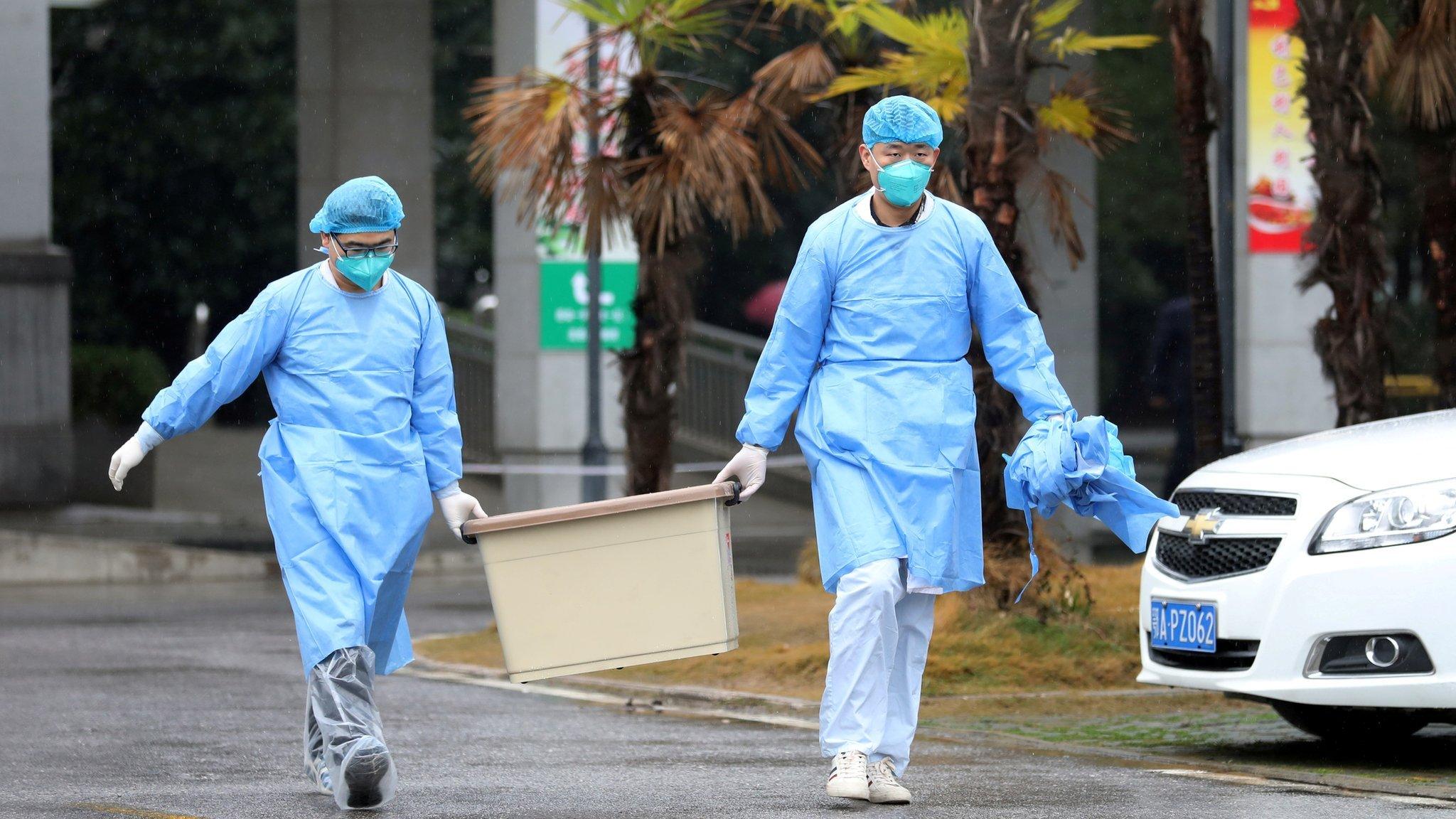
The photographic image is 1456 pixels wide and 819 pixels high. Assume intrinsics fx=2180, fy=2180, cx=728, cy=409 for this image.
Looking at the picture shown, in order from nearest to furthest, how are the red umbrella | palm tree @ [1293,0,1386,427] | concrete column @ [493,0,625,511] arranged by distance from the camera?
palm tree @ [1293,0,1386,427], concrete column @ [493,0,625,511], the red umbrella

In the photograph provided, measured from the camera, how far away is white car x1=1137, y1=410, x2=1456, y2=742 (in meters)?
6.41

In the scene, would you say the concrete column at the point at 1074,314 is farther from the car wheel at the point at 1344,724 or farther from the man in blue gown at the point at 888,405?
the man in blue gown at the point at 888,405

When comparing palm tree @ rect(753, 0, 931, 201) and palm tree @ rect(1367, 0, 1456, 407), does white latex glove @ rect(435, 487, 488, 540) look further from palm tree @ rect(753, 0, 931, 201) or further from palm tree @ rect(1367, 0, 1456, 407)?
palm tree @ rect(1367, 0, 1456, 407)

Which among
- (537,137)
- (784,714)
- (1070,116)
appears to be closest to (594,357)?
(537,137)

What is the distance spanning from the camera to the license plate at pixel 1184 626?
22.7 ft

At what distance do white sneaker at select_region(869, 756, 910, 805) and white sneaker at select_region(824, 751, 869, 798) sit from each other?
41mm

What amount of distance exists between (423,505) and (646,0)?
6478 mm

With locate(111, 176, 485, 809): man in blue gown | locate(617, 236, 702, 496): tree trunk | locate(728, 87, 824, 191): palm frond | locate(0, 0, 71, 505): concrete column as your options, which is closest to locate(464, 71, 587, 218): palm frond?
locate(617, 236, 702, 496): tree trunk

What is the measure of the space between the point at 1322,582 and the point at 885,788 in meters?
1.56

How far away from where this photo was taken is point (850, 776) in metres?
5.93

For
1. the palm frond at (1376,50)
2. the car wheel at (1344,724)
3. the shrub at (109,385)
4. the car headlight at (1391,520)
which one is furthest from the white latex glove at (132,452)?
the shrub at (109,385)

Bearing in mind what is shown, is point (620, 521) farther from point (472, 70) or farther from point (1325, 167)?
point (472, 70)

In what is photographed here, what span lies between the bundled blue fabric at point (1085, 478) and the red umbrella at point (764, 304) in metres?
26.7

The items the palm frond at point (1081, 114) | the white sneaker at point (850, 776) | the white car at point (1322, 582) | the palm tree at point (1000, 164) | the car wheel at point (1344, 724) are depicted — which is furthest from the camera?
the palm frond at point (1081, 114)
